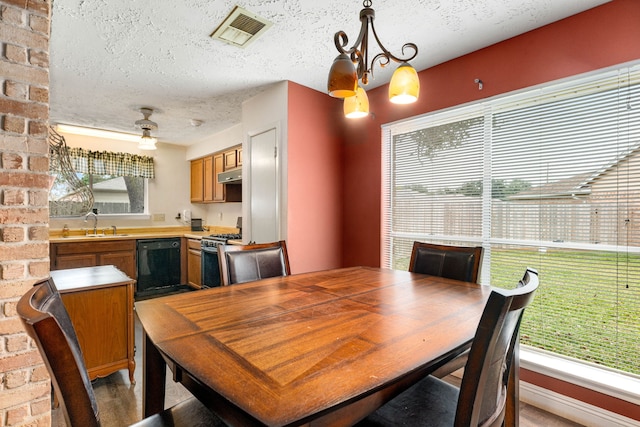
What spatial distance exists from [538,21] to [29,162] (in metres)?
2.82

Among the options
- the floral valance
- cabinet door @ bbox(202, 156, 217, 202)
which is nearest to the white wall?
cabinet door @ bbox(202, 156, 217, 202)

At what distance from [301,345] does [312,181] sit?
226cm

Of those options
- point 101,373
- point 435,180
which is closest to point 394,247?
point 435,180

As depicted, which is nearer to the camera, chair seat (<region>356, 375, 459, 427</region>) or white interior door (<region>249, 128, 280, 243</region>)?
chair seat (<region>356, 375, 459, 427</region>)

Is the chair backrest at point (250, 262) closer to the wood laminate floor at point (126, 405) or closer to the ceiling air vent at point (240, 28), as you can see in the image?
the wood laminate floor at point (126, 405)

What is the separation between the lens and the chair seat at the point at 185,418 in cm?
99

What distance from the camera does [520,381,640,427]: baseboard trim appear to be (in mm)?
1710

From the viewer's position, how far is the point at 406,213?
2885 millimetres

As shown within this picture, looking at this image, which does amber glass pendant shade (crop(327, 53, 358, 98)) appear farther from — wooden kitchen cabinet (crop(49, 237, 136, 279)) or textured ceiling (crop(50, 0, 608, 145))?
wooden kitchen cabinet (crop(49, 237, 136, 279))

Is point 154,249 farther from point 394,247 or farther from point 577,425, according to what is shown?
point 577,425

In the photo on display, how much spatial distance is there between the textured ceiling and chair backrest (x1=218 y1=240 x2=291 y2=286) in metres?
1.43

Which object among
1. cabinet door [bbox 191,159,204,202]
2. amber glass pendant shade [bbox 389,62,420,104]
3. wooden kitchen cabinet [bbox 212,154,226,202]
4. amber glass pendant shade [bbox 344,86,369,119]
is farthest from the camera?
cabinet door [bbox 191,159,204,202]

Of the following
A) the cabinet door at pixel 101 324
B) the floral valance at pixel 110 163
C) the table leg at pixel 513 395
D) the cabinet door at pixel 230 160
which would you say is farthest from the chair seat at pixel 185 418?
the floral valance at pixel 110 163

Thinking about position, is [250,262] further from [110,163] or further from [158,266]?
[110,163]
